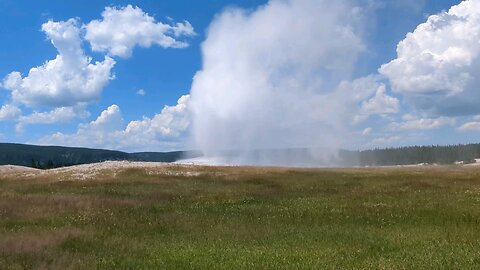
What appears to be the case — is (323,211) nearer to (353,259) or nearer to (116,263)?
(353,259)

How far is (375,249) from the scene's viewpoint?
15.4 meters

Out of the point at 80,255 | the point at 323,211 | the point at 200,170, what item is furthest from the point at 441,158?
the point at 80,255

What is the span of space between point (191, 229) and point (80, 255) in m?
6.00

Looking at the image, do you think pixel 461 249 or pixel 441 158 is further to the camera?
pixel 441 158

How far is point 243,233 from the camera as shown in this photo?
18.6 m

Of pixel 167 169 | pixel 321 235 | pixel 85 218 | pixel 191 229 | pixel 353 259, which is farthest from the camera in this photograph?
pixel 167 169

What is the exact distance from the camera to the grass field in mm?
13734

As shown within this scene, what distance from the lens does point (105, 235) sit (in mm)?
18297

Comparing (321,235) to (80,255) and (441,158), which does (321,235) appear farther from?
(441,158)

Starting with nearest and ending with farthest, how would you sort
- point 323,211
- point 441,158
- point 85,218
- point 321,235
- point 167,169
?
1. point 321,235
2. point 85,218
3. point 323,211
4. point 167,169
5. point 441,158

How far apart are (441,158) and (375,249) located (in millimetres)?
199448

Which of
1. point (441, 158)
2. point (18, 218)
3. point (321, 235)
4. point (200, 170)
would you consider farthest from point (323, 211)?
point (441, 158)

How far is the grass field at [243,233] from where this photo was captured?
1373cm

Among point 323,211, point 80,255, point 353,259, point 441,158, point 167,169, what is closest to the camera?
point 353,259
